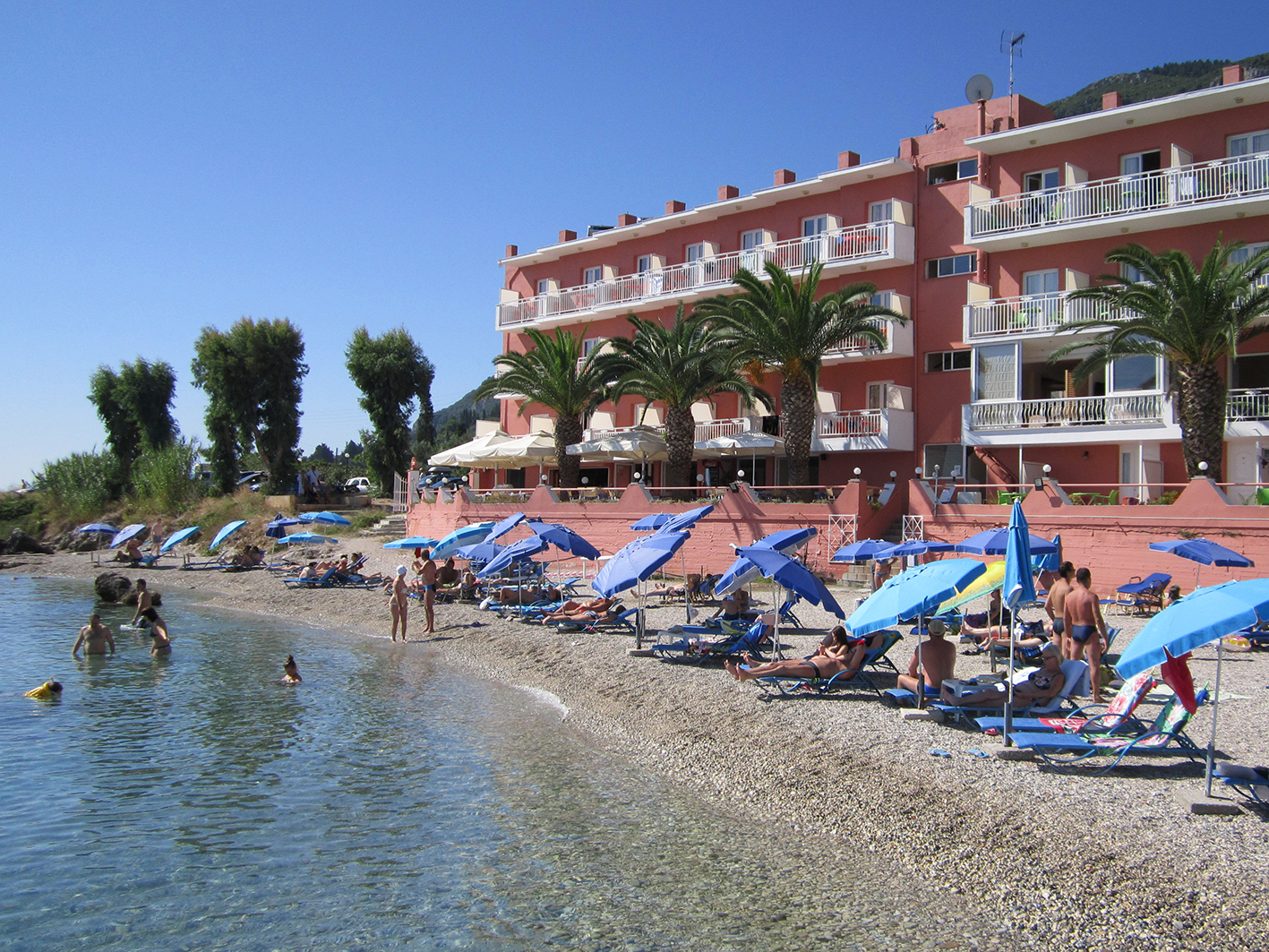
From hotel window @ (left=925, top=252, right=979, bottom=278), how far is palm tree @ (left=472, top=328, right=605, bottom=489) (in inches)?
418

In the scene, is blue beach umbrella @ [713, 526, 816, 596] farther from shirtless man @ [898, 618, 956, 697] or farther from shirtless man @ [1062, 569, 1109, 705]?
shirtless man @ [1062, 569, 1109, 705]

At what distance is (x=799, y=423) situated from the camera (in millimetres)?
25359

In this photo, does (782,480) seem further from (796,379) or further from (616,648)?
(616,648)

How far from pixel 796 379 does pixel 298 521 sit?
18889mm

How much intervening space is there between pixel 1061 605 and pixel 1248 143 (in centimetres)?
1712

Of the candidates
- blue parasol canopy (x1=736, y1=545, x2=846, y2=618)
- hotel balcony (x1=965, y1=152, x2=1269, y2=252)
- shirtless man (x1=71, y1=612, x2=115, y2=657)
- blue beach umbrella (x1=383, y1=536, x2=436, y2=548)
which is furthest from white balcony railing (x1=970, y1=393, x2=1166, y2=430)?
shirtless man (x1=71, y1=612, x2=115, y2=657)

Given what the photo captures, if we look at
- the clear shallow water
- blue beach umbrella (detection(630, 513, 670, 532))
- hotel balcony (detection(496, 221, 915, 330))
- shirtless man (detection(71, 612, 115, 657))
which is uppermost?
hotel balcony (detection(496, 221, 915, 330))

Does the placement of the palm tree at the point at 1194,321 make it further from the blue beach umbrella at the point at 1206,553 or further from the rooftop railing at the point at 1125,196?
the blue beach umbrella at the point at 1206,553

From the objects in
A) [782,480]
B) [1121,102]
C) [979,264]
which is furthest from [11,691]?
[1121,102]

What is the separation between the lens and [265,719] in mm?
13336

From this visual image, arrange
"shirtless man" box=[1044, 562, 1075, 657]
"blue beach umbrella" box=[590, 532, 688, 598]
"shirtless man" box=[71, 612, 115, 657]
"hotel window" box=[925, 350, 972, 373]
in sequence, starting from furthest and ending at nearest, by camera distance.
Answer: "hotel window" box=[925, 350, 972, 373] < "shirtless man" box=[71, 612, 115, 657] < "blue beach umbrella" box=[590, 532, 688, 598] < "shirtless man" box=[1044, 562, 1075, 657]

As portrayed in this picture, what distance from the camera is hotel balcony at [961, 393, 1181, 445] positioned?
22188 mm

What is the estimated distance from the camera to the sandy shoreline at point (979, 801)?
6336mm

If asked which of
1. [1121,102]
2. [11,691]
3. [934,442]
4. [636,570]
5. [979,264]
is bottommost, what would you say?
[11,691]
